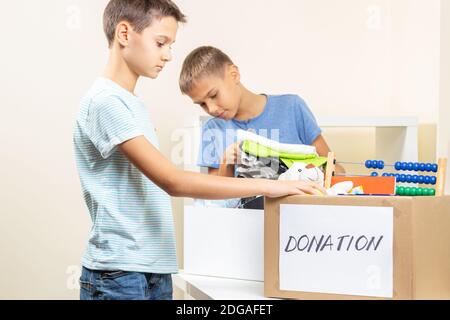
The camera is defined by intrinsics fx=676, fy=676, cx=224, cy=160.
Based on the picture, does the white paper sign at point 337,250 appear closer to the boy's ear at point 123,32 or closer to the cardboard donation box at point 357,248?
the cardboard donation box at point 357,248

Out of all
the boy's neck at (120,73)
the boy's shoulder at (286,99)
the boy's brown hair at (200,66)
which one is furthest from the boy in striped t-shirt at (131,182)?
the boy's shoulder at (286,99)

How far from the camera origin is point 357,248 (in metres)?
1.00

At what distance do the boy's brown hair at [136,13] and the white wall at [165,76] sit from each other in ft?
2.23

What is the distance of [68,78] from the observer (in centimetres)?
199

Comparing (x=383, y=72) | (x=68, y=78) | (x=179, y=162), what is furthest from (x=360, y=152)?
(x=68, y=78)

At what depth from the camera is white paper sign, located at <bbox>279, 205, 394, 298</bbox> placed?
0.98 meters

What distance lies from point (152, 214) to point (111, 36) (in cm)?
33

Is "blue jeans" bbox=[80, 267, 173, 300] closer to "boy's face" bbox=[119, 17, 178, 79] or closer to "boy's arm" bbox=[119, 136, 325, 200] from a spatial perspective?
"boy's arm" bbox=[119, 136, 325, 200]

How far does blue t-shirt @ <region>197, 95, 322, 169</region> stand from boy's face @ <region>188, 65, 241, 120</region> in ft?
0.12

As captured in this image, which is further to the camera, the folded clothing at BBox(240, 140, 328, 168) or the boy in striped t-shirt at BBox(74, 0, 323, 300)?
the folded clothing at BBox(240, 140, 328, 168)

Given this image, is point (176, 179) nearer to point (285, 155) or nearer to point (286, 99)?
point (285, 155)

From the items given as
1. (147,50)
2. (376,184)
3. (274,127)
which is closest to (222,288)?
(376,184)

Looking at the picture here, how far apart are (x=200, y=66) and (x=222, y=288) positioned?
627 millimetres

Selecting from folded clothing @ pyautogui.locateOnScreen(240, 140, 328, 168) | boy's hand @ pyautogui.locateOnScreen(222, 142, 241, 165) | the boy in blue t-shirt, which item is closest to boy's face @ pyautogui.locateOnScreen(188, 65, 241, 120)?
the boy in blue t-shirt
